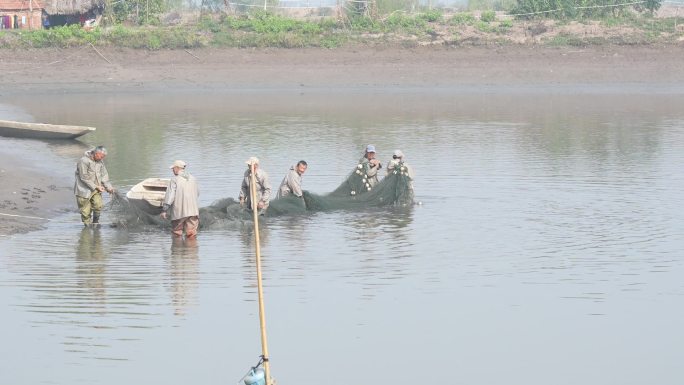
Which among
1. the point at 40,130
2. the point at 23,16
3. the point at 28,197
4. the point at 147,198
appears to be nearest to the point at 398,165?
the point at 147,198

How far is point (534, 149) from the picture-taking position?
28.4 m

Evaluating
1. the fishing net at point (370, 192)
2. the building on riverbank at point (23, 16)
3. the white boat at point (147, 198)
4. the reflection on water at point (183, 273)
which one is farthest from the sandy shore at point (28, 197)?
the building on riverbank at point (23, 16)

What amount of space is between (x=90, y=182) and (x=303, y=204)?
3331 mm

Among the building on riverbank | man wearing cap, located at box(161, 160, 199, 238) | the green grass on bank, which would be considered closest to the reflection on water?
man wearing cap, located at box(161, 160, 199, 238)

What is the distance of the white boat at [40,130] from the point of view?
2905 centimetres

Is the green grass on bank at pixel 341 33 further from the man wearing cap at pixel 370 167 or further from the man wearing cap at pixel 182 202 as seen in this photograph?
the man wearing cap at pixel 182 202

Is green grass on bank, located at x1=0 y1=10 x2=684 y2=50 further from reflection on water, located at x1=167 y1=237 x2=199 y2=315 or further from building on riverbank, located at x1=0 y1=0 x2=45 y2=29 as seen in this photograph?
reflection on water, located at x1=167 y1=237 x2=199 y2=315

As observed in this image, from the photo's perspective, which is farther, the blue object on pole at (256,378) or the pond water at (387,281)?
the pond water at (387,281)

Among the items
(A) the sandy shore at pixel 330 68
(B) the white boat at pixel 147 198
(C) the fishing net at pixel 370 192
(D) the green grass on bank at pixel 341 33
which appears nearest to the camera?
(B) the white boat at pixel 147 198

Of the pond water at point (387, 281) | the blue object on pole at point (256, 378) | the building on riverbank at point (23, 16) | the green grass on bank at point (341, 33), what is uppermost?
the building on riverbank at point (23, 16)

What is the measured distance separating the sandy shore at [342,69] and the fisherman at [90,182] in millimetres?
25076

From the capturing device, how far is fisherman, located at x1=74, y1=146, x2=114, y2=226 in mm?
17953

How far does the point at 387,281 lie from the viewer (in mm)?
14750

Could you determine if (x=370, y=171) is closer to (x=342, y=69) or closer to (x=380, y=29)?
(x=342, y=69)
